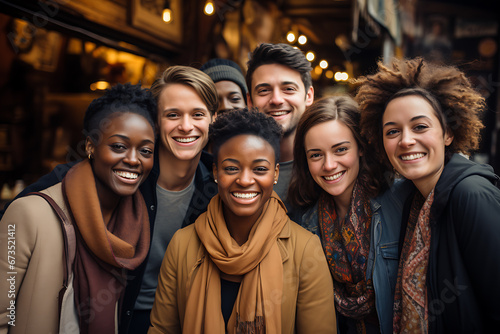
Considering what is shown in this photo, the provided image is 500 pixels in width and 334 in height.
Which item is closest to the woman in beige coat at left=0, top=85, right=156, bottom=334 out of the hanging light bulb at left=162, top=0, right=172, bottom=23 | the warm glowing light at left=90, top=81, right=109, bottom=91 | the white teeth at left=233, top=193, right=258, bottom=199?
the white teeth at left=233, top=193, right=258, bottom=199

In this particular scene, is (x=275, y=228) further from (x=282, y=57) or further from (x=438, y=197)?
(x=282, y=57)

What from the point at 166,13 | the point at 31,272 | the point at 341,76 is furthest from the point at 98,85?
the point at 341,76

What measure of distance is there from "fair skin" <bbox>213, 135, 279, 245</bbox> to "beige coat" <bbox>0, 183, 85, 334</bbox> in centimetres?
99

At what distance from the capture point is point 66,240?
1977 millimetres

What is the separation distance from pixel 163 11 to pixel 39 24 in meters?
1.63

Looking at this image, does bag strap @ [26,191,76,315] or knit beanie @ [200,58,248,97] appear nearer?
bag strap @ [26,191,76,315]

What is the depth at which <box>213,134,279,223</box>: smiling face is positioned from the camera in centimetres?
203

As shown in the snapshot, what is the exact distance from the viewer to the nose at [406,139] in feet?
6.40

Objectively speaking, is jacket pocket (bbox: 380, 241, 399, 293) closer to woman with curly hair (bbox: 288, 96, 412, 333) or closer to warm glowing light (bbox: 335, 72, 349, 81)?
woman with curly hair (bbox: 288, 96, 412, 333)

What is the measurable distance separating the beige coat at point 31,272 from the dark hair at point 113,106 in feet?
1.83

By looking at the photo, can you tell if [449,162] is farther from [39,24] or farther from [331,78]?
[331,78]

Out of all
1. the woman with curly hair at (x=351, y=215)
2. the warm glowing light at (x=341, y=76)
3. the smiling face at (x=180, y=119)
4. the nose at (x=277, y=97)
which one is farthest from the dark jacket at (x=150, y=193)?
the warm glowing light at (x=341, y=76)

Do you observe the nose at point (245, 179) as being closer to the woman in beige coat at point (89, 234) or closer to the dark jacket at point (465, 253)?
the woman in beige coat at point (89, 234)

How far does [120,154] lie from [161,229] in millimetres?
711
